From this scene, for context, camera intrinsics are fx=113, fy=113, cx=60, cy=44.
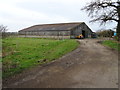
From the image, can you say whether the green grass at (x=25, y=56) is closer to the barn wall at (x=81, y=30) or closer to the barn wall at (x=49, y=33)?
the barn wall at (x=49, y=33)

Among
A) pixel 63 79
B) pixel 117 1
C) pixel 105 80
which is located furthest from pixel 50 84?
pixel 117 1

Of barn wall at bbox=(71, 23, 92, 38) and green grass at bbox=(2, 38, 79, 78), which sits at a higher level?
barn wall at bbox=(71, 23, 92, 38)

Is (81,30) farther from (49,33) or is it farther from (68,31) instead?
(49,33)

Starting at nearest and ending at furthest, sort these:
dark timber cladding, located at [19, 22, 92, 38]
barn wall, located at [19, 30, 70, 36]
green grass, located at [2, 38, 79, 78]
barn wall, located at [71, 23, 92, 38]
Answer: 1. green grass, located at [2, 38, 79, 78]
2. dark timber cladding, located at [19, 22, 92, 38]
3. barn wall, located at [19, 30, 70, 36]
4. barn wall, located at [71, 23, 92, 38]

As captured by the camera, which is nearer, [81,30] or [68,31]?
[68,31]

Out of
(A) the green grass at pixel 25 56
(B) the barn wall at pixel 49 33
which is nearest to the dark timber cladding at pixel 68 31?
(B) the barn wall at pixel 49 33

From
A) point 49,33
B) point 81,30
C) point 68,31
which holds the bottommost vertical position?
point 49,33

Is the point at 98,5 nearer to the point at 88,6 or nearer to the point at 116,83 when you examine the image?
the point at 88,6

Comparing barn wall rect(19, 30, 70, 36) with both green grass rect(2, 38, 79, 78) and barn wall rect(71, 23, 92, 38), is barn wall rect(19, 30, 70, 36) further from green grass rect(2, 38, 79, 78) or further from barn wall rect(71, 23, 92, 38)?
green grass rect(2, 38, 79, 78)

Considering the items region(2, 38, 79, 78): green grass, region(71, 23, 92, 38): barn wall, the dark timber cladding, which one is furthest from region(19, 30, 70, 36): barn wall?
region(2, 38, 79, 78): green grass

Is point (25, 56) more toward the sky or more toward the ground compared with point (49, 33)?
more toward the ground

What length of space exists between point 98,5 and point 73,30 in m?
15.1

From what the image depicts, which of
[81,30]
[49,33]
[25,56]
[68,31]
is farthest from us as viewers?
[49,33]

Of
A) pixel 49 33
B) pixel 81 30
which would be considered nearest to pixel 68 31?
pixel 81 30
